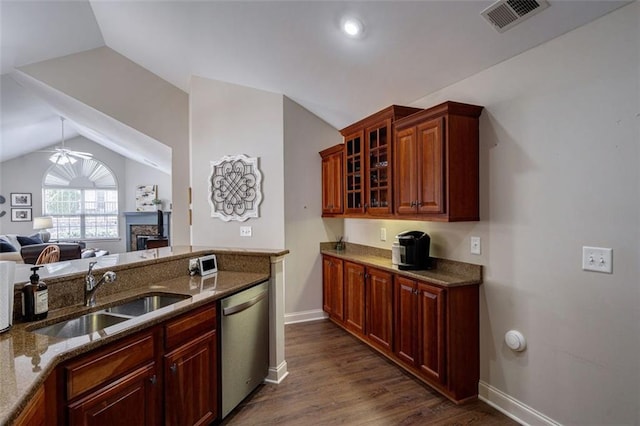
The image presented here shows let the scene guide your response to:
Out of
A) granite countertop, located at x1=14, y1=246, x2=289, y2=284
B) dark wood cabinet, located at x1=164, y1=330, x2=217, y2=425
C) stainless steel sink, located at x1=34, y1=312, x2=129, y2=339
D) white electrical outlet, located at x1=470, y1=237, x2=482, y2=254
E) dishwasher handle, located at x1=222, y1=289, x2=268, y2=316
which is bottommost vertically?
dark wood cabinet, located at x1=164, y1=330, x2=217, y2=425

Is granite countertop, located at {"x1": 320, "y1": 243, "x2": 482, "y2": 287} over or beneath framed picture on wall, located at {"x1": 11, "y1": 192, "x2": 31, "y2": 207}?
beneath

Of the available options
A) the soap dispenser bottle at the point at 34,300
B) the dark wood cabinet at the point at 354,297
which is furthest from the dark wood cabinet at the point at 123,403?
the dark wood cabinet at the point at 354,297

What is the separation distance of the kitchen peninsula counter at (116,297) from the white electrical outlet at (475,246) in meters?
1.47

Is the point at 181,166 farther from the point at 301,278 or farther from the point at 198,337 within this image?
the point at 198,337

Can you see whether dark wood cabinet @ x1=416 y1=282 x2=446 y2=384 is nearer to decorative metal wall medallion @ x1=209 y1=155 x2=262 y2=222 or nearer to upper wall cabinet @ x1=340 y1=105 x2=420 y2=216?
upper wall cabinet @ x1=340 y1=105 x2=420 y2=216

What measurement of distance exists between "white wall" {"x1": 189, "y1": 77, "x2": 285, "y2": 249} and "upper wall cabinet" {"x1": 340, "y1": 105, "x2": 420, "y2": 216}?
0.92 metres

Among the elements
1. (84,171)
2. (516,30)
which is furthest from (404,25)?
(84,171)

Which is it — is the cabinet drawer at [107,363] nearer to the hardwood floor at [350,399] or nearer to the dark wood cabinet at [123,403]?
the dark wood cabinet at [123,403]

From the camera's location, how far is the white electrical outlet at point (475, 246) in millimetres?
2429

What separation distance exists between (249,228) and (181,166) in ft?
5.35

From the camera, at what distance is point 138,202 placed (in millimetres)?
9516

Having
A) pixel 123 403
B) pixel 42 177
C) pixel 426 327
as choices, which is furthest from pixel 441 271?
pixel 42 177

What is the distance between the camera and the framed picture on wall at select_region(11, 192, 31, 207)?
28.2 feet

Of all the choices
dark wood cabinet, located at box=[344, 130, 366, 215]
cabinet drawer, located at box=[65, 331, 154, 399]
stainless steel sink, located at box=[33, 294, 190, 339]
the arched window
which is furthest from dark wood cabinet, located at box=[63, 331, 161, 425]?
the arched window
